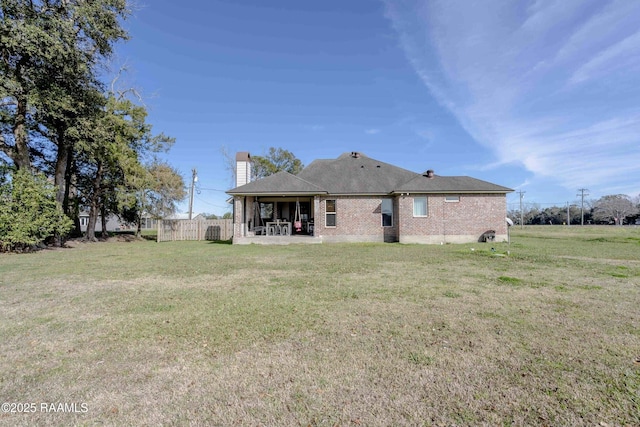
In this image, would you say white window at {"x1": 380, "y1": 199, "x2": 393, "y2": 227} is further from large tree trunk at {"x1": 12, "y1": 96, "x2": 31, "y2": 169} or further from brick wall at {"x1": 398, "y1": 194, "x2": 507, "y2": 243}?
large tree trunk at {"x1": 12, "y1": 96, "x2": 31, "y2": 169}

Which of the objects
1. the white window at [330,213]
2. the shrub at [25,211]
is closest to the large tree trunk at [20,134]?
the shrub at [25,211]

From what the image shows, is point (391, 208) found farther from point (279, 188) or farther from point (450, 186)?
point (279, 188)

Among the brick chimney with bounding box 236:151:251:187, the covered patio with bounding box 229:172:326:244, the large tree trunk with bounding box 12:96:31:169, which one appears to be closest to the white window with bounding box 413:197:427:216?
the covered patio with bounding box 229:172:326:244

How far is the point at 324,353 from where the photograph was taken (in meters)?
3.16

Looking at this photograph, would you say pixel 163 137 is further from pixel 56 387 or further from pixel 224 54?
pixel 56 387

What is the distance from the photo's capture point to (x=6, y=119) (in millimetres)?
15438

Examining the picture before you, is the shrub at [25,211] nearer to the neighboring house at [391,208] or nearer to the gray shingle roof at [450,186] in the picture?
the neighboring house at [391,208]

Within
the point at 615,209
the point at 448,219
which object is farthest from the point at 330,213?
the point at 615,209

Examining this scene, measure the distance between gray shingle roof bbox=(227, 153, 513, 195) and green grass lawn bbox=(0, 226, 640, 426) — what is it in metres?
10.8

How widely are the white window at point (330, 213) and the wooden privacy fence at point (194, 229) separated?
9316 millimetres

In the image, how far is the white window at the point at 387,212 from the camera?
17.9 metres

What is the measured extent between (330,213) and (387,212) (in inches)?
135

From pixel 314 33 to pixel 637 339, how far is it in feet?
53.1

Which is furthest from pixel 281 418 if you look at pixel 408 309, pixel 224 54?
pixel 224 54
